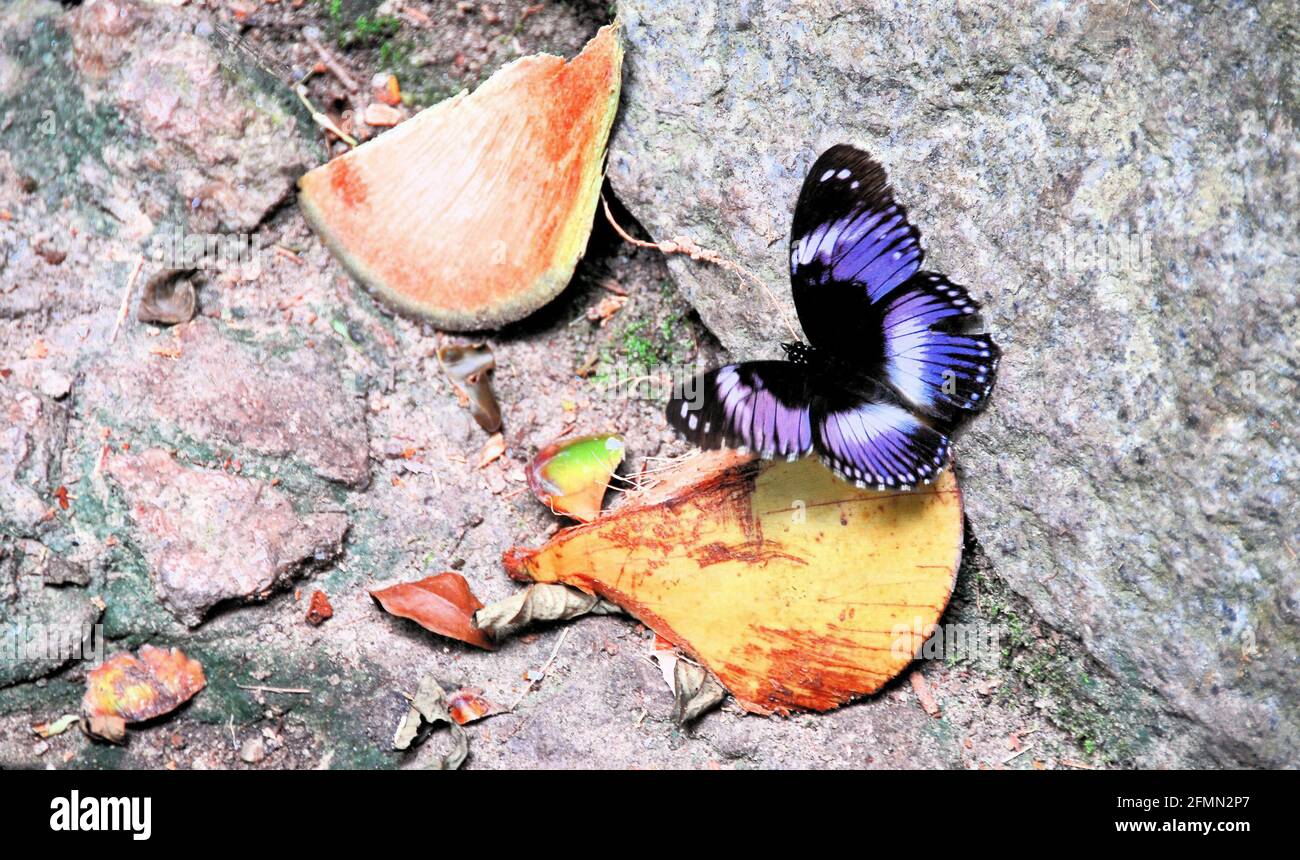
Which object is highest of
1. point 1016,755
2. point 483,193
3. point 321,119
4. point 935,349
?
point 321,119

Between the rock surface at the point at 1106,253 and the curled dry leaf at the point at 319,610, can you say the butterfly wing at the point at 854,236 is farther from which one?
the curled dry leaf at the point at 319,610

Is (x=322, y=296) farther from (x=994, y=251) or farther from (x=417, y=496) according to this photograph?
(x=994, y=251)

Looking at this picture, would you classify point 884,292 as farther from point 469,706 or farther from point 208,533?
Answer: point 208,533

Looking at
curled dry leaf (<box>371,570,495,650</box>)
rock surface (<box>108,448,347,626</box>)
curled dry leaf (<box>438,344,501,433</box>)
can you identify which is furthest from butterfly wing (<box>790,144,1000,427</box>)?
rock surface (<box>108,448,347,626</box>)

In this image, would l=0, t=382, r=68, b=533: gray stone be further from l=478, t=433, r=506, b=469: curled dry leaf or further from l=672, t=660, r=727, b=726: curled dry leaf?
l=672, t=660, r=727, b=726: curled dry leaf

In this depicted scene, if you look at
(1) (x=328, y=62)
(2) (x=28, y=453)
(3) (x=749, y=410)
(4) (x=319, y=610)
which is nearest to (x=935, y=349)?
(3) (x=749, y=410)
